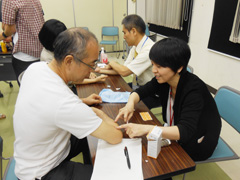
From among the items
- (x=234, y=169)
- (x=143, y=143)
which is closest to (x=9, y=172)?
(x=143, y=143)

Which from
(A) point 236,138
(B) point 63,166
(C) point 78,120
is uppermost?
(C) point 78,120

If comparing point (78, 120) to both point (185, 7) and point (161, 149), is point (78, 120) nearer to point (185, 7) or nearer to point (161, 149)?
point (161, 149)

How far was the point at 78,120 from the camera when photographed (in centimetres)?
80

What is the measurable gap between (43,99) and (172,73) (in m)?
0.77

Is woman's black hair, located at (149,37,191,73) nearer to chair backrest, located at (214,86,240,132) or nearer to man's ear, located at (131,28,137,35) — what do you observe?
chair backrest, located at (214,86,240,132)

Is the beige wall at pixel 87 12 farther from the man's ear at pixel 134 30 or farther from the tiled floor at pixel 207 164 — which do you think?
the man's ear at pixel 134 30

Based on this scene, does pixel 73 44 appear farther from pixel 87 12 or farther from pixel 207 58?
pixel 87 12

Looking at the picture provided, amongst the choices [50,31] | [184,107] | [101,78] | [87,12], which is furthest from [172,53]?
[87,12]

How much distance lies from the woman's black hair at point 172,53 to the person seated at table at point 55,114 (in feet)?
1.37

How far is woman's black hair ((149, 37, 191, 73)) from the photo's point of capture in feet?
3.47

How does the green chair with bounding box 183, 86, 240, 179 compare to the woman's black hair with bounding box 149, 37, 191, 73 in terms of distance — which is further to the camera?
the green chair with bounding box 183, 86, 240, 179

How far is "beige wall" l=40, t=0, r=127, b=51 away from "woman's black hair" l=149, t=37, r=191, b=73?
5036mm

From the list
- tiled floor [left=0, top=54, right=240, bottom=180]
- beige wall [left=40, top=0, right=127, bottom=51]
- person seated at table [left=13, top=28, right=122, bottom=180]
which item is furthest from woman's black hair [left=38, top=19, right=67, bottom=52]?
beige wall [left=40, top=0, right=127, bottom=51]

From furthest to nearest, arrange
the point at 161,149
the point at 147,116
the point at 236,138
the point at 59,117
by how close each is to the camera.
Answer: the point at 236,138, the point at 147,116, the point at 161,149, the point at 59,117
